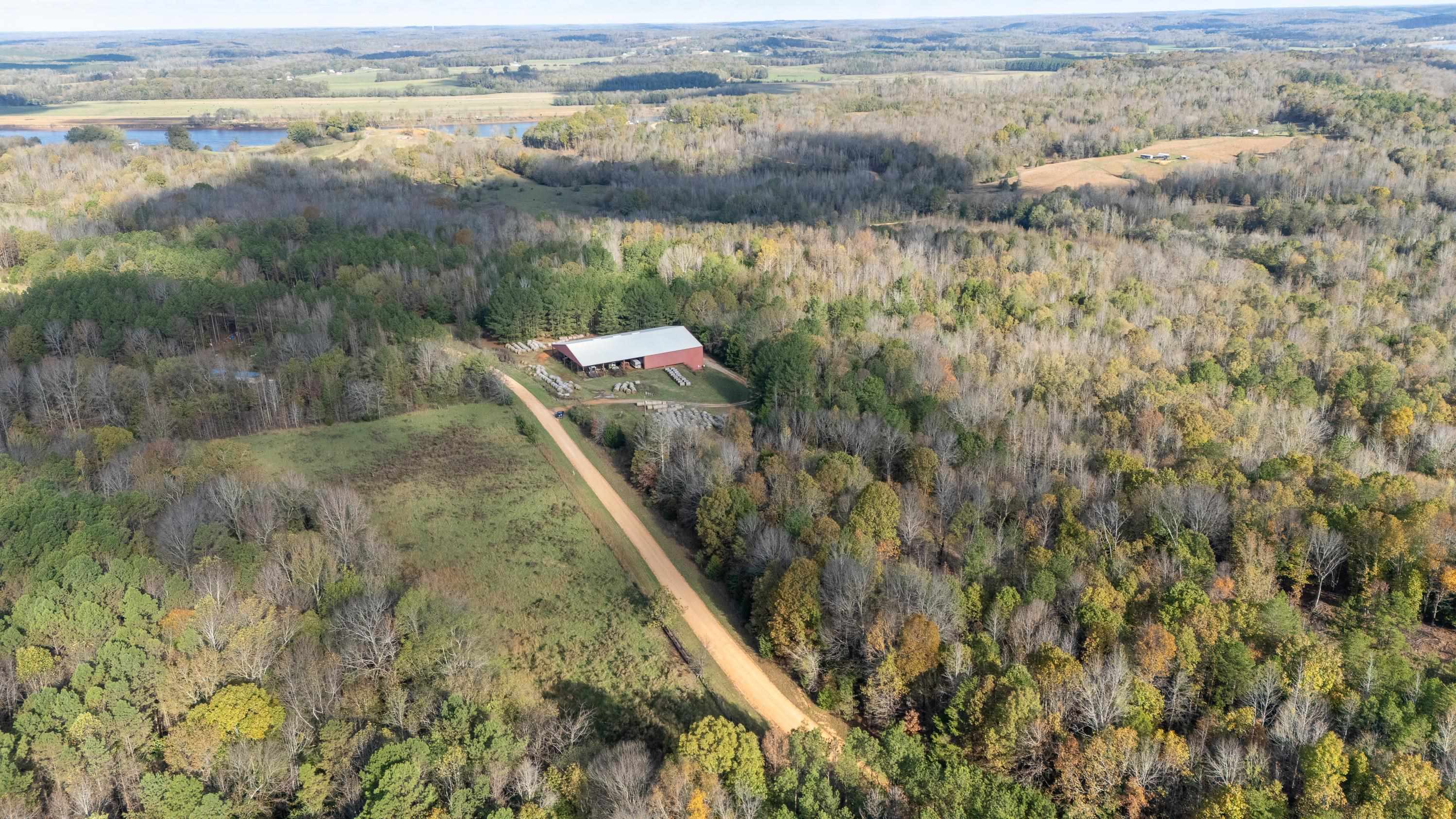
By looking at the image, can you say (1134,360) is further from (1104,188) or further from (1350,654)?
(1104,188)

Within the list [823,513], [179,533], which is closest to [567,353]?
[823,513]

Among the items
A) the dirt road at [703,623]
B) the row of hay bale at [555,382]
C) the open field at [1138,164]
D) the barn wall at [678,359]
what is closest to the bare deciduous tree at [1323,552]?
the dirt road at [703,623]

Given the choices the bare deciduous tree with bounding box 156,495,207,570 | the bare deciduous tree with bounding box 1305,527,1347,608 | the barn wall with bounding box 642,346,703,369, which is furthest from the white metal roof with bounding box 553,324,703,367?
the bare deciduous tree with bounding box 1305,527,1347,608

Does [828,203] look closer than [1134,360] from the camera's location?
No

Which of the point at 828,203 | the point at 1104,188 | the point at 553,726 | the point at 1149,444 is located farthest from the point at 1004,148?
the point at 553,726

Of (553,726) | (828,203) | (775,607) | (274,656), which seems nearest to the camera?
(553,726)

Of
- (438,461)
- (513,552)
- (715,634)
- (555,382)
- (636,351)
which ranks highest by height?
(636,351)

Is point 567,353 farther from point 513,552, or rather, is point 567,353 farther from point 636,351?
point 513,552
